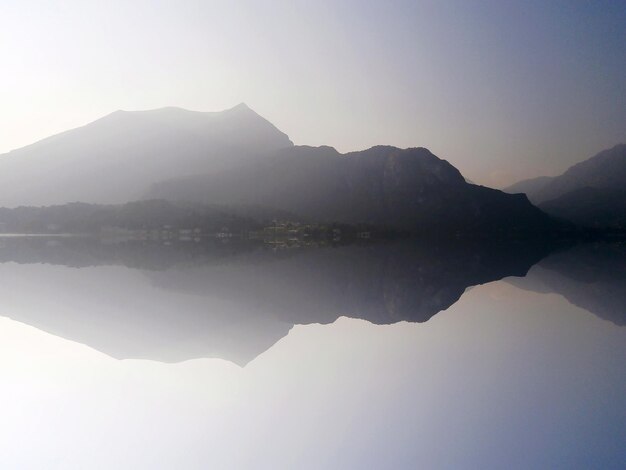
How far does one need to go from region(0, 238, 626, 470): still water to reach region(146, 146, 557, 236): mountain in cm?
14288

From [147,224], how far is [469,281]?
11128cm

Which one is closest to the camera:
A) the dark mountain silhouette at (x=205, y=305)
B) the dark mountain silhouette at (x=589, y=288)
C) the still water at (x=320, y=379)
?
the still water at (x=320, y=379)

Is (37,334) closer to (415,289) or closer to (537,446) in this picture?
(537,446)

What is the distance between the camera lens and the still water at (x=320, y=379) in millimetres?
5711

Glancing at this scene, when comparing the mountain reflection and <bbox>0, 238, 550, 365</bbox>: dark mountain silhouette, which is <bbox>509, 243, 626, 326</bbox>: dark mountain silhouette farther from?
<bbox>0, 238, 550, 365</bbox>: dark mountain silhouette

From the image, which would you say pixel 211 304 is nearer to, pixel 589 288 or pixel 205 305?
pixel 205 305

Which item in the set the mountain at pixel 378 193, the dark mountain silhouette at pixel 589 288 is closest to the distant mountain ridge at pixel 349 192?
the mountain at pixel 378 193

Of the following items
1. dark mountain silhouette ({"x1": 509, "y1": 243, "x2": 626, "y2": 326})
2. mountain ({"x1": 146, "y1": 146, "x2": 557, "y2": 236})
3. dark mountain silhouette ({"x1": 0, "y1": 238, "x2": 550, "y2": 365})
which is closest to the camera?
dark mountain silhouette ({"x1": 0, "y1": 238, "x2": 550, "y2": 365})

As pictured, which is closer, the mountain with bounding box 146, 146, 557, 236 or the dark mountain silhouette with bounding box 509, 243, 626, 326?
the dark mountain silhouette with bounding box 509, 243, 626, 326

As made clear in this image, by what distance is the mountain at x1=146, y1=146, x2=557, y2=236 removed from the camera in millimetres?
165250

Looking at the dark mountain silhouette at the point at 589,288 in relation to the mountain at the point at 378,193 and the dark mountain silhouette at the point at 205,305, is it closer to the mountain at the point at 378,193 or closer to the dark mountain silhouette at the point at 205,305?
the dark mountain silhouette at the point at 205,305

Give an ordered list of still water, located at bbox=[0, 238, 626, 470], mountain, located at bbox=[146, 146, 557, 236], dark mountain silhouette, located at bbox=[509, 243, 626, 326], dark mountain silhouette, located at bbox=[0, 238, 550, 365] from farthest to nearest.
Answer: mountain, located at bbox=[146, 146, 557, 236], dark mountain silhouette, located at bbox=[509, 243, 626, 326], dark mountain silhouette, located at bbox=[0, 238, 550, 365], still water, located at bbox=[0, 238, 626, 470]

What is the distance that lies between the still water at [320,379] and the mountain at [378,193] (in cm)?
14288

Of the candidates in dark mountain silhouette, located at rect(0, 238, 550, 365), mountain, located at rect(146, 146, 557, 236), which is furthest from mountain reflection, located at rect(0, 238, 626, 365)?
mountain, located at rect(146, 146, 557, 236)
